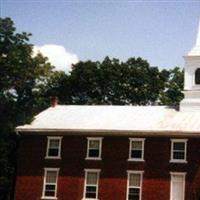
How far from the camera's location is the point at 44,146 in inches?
1941

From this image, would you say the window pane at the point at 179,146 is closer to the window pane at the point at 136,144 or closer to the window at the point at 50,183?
the window pane at the point at 136,144

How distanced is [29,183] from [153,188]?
10647 millimetres

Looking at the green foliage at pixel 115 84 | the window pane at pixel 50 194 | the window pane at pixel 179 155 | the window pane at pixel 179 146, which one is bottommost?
the window pane at pixel 50 194

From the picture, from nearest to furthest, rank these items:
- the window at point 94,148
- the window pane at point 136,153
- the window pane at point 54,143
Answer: the window pane at point 136,153 → the window at point 94,148 → the window pane at point 54,143

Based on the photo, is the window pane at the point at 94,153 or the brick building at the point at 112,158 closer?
the brick building at the point at 112,158

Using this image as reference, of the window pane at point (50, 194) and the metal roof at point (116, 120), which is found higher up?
the metal roof at point (116, 120)

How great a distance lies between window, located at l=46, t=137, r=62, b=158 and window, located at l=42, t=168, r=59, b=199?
52.6 inches

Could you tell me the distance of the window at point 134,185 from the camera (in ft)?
151

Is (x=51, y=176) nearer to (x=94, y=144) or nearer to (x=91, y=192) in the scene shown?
(x=91, y=192)

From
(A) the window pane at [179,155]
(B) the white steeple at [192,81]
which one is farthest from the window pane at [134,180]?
(B) the white steeple at [192,81]

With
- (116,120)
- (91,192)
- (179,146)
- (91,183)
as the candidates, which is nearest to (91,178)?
(91,183)

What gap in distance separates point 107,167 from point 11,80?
585 inches

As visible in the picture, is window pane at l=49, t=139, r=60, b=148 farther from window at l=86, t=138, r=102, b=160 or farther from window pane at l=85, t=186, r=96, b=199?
window pane at l=85, t=186, r=96, b=199

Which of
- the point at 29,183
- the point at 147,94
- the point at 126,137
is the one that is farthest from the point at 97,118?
the point at 147,94
